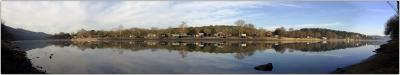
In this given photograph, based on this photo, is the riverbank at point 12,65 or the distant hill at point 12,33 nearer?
the riverbank at point 12,65

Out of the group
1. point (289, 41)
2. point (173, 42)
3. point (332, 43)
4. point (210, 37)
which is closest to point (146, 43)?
point (173, 42)

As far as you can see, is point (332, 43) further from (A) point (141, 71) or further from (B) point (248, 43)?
(A) point (141, 71)

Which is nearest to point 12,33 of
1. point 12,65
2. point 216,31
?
point 216,31

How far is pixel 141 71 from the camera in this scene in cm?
1011

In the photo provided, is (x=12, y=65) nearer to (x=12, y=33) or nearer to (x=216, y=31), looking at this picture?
(x=216, y=31)

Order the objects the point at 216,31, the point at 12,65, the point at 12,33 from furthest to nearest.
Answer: the point at 12,33, the point at 216,31, the point at 12,65

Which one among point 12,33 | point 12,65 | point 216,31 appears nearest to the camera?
point 12,65

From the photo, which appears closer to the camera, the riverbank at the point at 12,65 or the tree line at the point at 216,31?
the riverbank at the point at 12,65

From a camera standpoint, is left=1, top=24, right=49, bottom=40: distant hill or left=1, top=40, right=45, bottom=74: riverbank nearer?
left=1, top=40, right=45, bottom=74: riverbank

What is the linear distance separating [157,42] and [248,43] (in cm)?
443

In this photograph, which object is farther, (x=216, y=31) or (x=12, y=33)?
(x=12, y=33)

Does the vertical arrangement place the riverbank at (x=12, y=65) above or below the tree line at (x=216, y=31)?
below

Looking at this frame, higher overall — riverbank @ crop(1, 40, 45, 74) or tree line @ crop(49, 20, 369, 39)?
tree line @ crop(49, 20, 369, 39)

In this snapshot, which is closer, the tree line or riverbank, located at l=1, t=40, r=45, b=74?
riverbank, located at l=1, t=40, r=45, b=74
